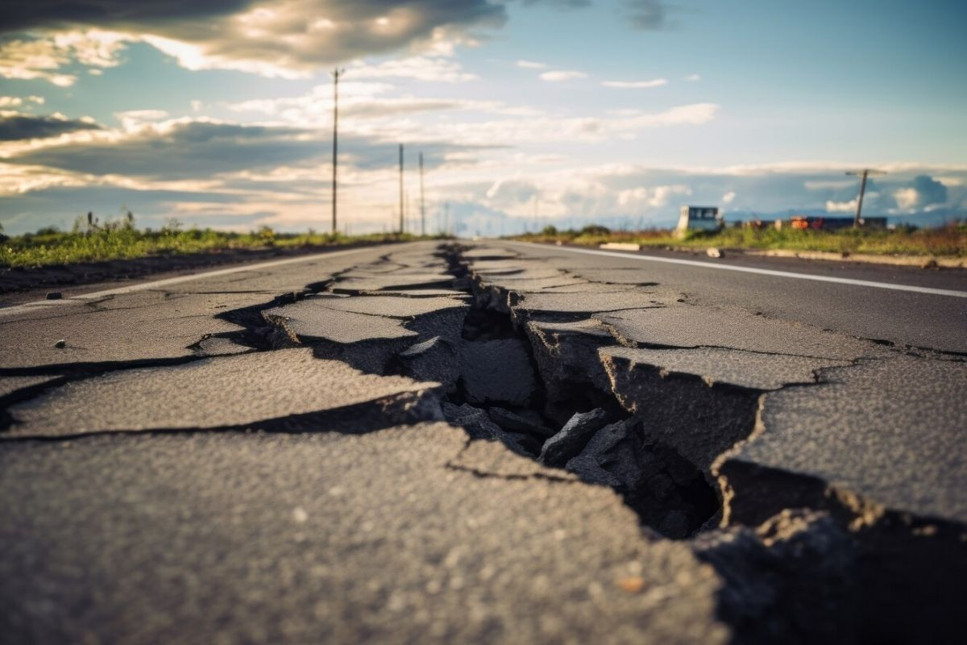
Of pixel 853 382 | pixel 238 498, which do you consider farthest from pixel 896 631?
pixel 853 382

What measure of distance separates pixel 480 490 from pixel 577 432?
3.57 feet

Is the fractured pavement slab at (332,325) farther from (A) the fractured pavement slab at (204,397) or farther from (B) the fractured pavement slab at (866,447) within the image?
(B) the fractured pavement slab at (866,447)

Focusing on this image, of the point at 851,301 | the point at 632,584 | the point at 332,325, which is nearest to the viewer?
the point at 632,584

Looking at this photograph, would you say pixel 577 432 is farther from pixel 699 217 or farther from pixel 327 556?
pixel 699 217

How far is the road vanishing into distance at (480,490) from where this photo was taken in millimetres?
894

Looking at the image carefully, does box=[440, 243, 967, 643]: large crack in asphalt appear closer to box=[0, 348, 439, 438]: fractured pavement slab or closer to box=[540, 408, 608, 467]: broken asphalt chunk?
box=[540, 408, 608, 467]: broken asphalt chunk

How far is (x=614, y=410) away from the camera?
248 cm

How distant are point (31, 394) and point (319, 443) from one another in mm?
1086

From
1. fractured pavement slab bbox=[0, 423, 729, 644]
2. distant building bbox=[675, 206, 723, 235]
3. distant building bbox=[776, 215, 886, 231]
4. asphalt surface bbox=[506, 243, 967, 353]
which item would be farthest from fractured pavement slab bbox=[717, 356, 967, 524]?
distant building bbox=[675, 206, 723, 235]

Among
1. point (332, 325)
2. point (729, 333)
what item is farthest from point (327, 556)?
point (729, 333)

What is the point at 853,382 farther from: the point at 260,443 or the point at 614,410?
the point at 260,443

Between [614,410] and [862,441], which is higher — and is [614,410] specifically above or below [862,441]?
below

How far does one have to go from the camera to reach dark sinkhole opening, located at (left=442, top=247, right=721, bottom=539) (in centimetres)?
194

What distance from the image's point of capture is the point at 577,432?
2287 millimetres
